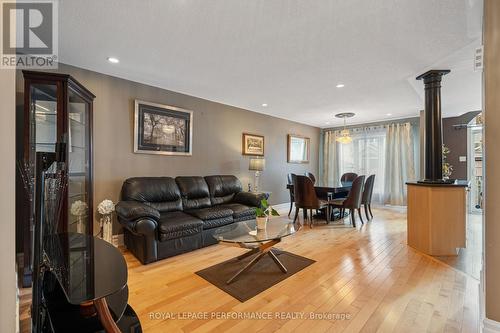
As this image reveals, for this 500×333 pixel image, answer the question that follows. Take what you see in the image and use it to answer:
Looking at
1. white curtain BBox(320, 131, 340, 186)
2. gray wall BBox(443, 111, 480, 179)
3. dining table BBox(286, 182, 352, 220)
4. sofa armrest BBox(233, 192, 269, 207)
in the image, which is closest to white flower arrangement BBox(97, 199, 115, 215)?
sofa armrest BBox(233, 192, 269, 207)

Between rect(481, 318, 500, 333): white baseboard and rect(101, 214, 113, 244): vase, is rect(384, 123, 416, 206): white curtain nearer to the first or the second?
rect(481, 318, 500, 333): white baseboard

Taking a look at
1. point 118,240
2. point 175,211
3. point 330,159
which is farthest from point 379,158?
point 118,240

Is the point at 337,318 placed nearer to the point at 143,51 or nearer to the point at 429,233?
the point at 429,233

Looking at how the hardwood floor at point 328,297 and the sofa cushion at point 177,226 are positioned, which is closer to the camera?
the hardwood floor at point 328,297

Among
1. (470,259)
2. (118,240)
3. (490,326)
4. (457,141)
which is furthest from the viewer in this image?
(457,141)

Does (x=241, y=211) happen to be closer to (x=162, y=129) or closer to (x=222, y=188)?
(x=222, y=188)

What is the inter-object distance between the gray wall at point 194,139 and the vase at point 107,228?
0.88 ft

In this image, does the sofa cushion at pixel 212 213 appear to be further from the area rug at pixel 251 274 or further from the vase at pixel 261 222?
the vase at pixel 261 222

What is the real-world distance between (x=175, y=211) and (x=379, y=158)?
18.4ft

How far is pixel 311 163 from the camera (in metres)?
7.24

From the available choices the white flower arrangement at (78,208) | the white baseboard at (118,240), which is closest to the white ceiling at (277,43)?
the white flower arrangement at (78,208)

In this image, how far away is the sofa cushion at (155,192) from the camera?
3.24m

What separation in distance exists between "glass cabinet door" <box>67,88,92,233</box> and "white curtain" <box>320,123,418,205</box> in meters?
4.76

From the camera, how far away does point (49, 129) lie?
2.41 m
